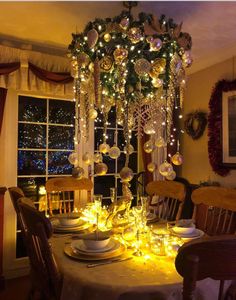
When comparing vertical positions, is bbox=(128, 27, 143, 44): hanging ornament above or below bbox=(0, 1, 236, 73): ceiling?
below

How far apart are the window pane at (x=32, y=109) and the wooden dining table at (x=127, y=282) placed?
82.1 inches

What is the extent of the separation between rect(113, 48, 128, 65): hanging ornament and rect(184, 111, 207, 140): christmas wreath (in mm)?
2057

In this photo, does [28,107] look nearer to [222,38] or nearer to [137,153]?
[137,153]

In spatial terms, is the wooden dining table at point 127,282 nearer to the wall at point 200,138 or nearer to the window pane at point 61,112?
the window pane at point 61,112

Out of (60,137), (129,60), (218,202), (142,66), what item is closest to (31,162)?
(60,137)

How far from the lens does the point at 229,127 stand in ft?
10.9

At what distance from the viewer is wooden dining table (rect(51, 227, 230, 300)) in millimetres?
1141

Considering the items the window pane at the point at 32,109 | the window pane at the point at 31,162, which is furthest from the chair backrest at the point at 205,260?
the window pane at the point at 32,109

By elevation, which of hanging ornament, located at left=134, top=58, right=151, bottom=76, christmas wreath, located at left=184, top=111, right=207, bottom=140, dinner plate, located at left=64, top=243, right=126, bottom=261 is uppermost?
hanging ornament, located at left=134, top=58, right=151, bottom=76

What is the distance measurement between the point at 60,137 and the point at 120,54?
167 centimetres

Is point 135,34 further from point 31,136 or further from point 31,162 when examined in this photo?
point 31,162

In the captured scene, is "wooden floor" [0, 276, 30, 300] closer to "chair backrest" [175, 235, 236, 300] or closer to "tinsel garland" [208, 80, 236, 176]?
"chair backrest" [175, 235, 236, 300]

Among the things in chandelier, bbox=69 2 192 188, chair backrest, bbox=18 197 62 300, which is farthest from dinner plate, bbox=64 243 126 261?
chandelier, bbox=69 2 192 188

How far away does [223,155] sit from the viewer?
340 centimetres
